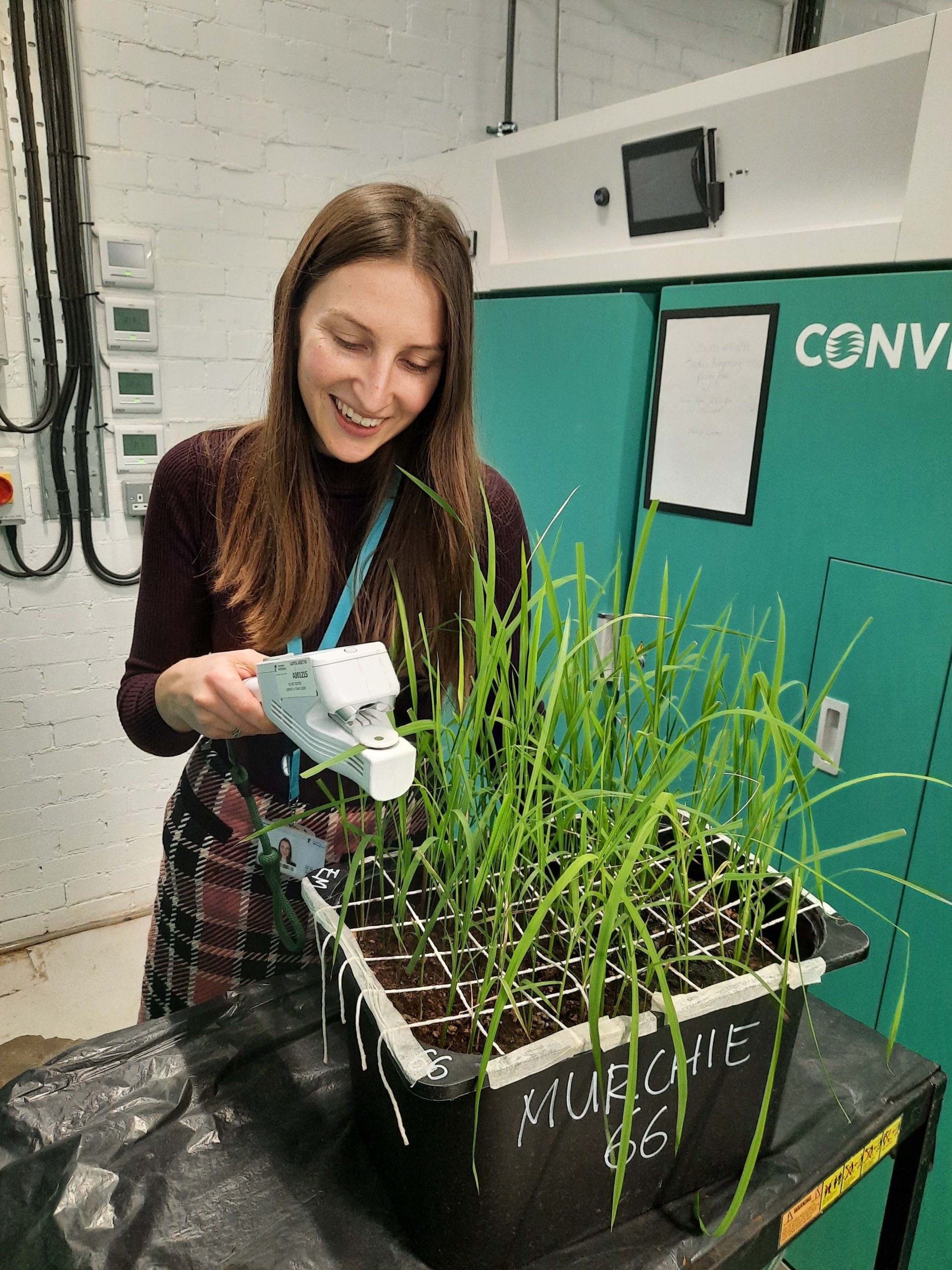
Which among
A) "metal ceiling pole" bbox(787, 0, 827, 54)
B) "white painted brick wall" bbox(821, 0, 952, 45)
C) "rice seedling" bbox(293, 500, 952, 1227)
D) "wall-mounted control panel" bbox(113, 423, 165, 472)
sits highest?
"white painted brick wall" bbox(821, 0, 952, 45)

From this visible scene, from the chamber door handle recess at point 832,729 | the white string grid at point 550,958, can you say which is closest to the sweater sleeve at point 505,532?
the white string grid at point 550,958

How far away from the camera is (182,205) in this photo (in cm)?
223

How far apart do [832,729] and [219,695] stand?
42.4 inches

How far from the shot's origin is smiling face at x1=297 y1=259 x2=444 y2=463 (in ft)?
3.36

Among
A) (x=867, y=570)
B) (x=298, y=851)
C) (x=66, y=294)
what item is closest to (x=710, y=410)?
(x=867, y=570)

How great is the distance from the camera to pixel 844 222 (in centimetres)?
138

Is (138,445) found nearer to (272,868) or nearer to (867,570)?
(272,868)

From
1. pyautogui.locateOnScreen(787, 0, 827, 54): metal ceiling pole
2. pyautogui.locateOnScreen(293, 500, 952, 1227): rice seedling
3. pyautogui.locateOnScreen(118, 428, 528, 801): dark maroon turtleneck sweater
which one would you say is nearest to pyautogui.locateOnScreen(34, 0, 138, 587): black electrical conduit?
pyautogui.locateOnScreen(118, 428, 528, 801): dark maroon turtleneck sweater

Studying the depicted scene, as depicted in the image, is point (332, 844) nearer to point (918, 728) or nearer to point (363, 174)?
point (918, 728)

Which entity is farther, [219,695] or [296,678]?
[219,695]

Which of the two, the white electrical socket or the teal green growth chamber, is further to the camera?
the white electrical socket

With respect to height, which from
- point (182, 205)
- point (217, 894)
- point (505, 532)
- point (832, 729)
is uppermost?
point (182, 205)

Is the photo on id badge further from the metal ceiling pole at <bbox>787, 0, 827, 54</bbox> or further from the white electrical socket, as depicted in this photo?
the metal ceiling pole at <bbox>787, 0, 827, 54</bbox>

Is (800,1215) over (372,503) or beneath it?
beneath
